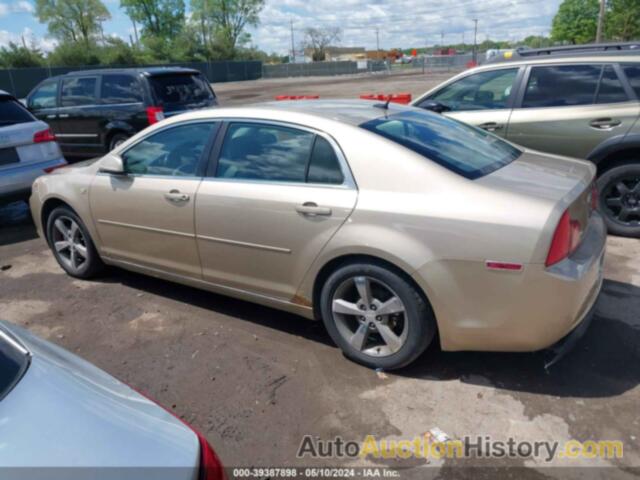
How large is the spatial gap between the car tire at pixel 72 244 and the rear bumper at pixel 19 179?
168 centimetres

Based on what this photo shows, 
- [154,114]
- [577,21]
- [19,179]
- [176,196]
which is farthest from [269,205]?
[577,21]

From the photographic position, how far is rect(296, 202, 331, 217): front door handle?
311cm

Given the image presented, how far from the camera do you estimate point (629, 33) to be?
42.2m

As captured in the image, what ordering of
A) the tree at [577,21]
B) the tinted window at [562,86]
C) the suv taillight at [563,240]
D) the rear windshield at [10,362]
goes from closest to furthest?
the rear windshield at [10,362] → the suv taillight at [563,240] → the tinted window at [562,86] → the tree at [577,21]

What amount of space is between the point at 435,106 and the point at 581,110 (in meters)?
1.54

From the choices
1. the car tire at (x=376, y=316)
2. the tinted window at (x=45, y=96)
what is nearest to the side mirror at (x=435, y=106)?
the car tire at (x=376, y=316)

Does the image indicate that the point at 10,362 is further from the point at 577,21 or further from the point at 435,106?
the point at 577,21

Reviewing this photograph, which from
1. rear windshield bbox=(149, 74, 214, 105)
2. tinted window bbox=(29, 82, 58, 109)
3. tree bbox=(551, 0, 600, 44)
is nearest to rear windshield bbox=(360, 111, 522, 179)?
rear windshield bbox=(149, 74, 214, 105)

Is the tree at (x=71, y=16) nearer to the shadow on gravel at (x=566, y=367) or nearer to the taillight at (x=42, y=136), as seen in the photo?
the taillight at (x=42, y=136)

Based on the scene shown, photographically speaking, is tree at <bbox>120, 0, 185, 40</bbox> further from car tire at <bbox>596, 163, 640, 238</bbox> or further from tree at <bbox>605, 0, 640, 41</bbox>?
car tire at <bbox>596, 163, 640, 238</bbox>

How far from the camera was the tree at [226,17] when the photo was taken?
7425cm

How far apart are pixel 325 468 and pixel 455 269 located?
3.99ft

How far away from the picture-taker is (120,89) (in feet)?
29.6

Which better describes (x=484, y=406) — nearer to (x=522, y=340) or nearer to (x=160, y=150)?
(x=522, y=340)
